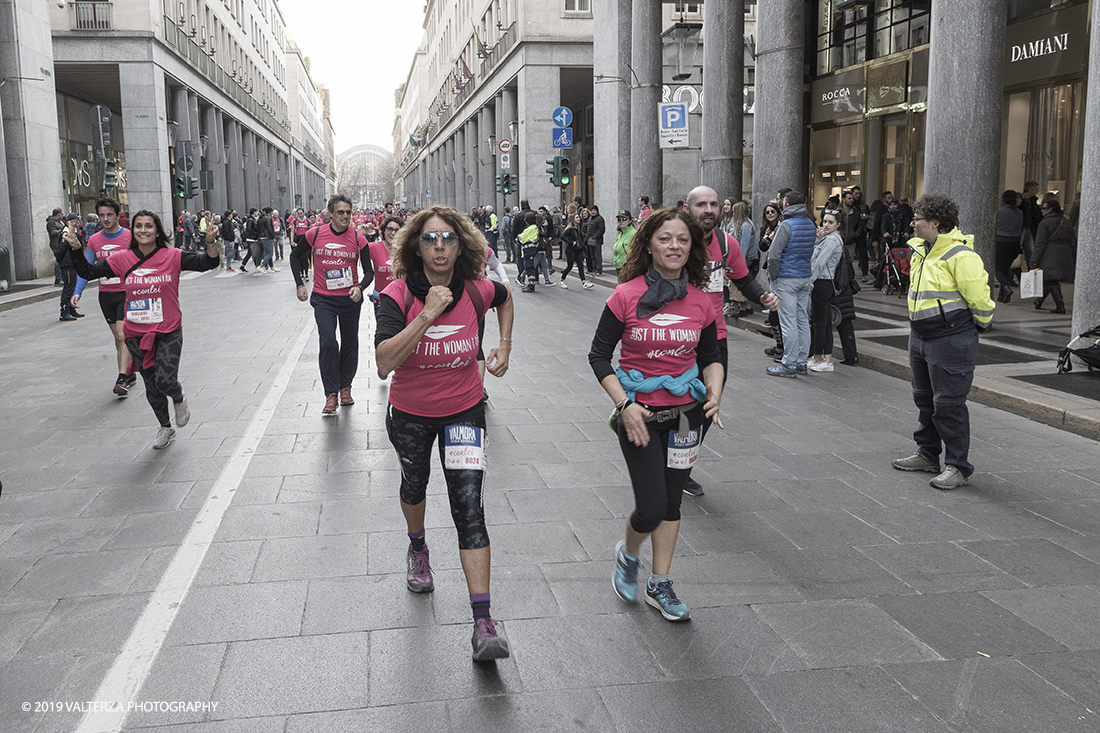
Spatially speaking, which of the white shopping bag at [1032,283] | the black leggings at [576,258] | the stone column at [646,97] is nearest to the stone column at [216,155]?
the black leggings at [576,258]

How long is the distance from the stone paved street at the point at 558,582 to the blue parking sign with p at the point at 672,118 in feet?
45.3

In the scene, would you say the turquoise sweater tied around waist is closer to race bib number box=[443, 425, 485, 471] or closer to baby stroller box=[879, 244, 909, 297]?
race bib number box=[443, 425, 485, 471]

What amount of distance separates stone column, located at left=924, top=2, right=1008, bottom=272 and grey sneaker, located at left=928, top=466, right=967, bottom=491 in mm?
6875

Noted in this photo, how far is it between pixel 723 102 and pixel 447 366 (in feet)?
53.1

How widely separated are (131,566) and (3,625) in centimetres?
71

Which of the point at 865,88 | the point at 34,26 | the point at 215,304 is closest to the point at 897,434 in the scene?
the point at 215,304

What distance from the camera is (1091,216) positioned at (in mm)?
9250

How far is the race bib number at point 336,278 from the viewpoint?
27.7 ft

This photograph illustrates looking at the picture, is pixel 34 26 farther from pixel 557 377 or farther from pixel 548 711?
pixel 548 711

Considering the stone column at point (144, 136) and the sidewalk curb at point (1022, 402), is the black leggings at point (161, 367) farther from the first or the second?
the stone column at point (144, 136)

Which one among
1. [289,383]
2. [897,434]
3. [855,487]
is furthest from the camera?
[289,383]

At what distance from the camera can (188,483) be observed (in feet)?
20.1

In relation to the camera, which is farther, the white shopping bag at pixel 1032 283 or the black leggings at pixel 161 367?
Result: the white shopping bag at pixel 1032 283

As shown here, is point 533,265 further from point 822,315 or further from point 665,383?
point 665,383
